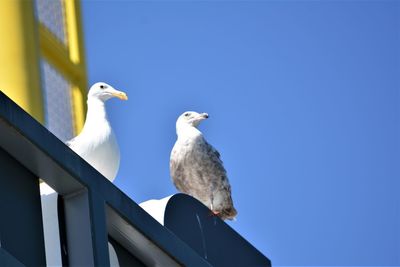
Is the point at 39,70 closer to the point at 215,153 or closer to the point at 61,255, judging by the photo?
the point at 215,153

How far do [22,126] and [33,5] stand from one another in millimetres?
6315

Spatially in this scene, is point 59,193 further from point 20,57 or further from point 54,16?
point 54,16

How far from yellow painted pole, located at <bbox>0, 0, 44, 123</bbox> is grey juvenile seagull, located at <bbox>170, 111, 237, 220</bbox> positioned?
5.22ft

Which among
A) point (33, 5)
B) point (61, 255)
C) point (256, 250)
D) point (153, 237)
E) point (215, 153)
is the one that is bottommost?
point (61, 255)

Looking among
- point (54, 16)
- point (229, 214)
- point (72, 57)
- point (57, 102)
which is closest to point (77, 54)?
point (72, 57)

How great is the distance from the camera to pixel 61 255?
10.7 meters

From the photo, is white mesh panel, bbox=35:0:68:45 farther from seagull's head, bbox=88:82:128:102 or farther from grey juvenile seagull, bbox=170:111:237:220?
seagull's head, bbox=88:82:128:102

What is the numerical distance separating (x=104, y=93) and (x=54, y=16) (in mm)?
3743

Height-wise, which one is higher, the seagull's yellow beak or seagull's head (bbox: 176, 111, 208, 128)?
seagull's head (bbox: 176, 111, 208, 128)

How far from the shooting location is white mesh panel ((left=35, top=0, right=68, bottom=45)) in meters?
17.5

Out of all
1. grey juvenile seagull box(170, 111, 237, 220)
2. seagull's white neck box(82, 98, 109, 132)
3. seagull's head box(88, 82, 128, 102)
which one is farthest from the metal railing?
grey juvenile seagull box(170, 111, 237, 220)

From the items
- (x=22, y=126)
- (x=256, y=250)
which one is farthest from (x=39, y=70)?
(x=22, y=126)

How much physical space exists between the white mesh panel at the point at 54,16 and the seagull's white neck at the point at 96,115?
3411mm

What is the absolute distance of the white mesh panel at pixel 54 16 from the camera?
1745 centimetres
